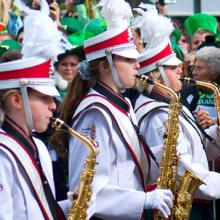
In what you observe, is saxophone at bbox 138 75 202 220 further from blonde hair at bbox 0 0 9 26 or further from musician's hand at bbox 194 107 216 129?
blonde hair at bbox 0 0 9 26

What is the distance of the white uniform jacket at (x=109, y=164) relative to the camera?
220 inches

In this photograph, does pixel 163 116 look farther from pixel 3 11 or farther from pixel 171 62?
pixel 3 11

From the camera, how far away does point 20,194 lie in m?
4.68

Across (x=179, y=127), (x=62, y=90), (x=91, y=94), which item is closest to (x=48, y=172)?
(x=91, y=94)

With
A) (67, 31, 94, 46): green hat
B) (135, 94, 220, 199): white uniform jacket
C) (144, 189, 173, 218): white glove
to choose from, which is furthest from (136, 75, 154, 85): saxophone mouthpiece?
(67, 31, 94, 46): green hat

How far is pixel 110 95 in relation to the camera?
5887 millimetres

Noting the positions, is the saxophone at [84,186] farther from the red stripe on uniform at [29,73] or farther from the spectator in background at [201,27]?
the spectator in background at [201,27]

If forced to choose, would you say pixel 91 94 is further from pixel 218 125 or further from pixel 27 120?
pixel 218 125

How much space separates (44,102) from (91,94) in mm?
1065

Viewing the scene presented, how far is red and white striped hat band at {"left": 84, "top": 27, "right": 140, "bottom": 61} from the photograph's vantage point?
19.4 ft

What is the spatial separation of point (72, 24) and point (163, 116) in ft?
11.5

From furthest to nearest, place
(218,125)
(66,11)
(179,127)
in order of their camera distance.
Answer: (66,11) < (218,125) < (179,127)

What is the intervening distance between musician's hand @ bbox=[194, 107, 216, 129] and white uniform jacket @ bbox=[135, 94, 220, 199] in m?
0.79

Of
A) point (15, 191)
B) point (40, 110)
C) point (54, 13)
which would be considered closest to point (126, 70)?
point (40, 110)
